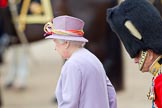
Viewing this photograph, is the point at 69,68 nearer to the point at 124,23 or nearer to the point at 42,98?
the point at 124,23

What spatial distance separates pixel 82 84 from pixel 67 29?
0.31 metres

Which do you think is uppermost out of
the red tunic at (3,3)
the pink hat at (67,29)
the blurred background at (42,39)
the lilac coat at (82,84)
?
the pink hat at (67,29)

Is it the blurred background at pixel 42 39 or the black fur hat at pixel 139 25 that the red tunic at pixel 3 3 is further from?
the black fur hat at pixel 139 25

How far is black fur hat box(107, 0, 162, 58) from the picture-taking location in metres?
3.47

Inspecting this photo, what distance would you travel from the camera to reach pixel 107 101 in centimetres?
363

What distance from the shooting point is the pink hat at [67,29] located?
363 cm

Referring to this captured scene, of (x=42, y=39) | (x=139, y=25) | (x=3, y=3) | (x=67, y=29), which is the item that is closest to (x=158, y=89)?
(x=139, y=25)

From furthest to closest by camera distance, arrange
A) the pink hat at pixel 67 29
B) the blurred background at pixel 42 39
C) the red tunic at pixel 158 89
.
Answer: the blurred background at pixel 42 39 < the pink hat at pixel 67 29 < the red tunic at pixel 158 89

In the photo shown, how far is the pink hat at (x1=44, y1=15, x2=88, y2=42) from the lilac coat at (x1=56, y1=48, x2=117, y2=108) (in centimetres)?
9

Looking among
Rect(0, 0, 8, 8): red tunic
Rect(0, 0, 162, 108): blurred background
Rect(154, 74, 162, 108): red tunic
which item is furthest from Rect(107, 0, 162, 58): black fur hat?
Rect(0, 0, 8, 8): red tunic

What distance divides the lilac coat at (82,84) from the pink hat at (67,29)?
0.30ft

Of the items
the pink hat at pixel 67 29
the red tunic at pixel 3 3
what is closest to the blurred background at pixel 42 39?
the red tunic at pixel 3 3

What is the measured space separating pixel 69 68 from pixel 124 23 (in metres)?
0.35

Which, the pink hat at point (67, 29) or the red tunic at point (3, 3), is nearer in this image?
the pink hat at point (67, 29)
